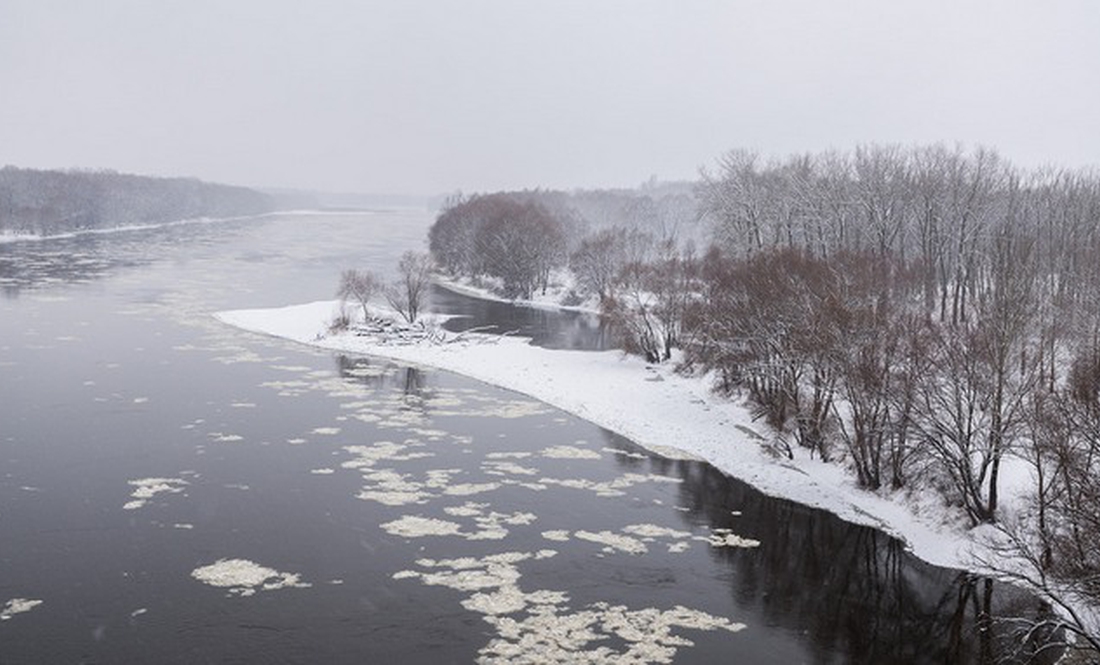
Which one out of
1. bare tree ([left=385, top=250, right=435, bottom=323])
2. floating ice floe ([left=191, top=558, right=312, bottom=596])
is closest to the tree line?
bare tree ([left=385, top=250, right=435, bottom=323])

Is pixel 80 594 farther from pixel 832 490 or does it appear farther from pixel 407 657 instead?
pixel 832 490

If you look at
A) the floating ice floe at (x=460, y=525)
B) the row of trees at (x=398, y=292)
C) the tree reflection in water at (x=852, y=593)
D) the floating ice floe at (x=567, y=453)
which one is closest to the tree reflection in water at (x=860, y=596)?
the tree reflection in water at (x=852, y=593)

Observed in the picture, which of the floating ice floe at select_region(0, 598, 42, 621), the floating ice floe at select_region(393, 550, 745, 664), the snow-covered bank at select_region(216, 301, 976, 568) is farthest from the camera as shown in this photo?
the snow-covered bank at select_region(216, 301, 976, 568)

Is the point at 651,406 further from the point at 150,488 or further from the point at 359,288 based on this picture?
the point at 359,288

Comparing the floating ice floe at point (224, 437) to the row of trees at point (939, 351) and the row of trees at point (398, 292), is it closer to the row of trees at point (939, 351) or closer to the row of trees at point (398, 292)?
the row of trees at point (939, 351)

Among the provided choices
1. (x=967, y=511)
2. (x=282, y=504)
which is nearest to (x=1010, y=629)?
(x=967, y=511)

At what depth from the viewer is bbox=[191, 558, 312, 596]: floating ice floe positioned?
74.3 ft

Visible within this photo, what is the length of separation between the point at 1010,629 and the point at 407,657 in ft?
52.1

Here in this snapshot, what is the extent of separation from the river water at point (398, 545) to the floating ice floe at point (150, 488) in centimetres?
14

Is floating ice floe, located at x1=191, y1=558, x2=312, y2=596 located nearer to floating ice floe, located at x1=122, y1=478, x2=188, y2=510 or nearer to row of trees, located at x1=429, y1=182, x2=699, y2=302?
floating ice floe, located at x1=122, y1=478, x2=188, y2=510

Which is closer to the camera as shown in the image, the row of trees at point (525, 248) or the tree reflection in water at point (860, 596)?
the tree reflection in water at point (860, 596)

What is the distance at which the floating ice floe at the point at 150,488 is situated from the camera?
2812 centimetres

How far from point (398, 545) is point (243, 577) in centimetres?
463

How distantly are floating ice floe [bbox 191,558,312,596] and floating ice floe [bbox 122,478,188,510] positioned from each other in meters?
5.95
